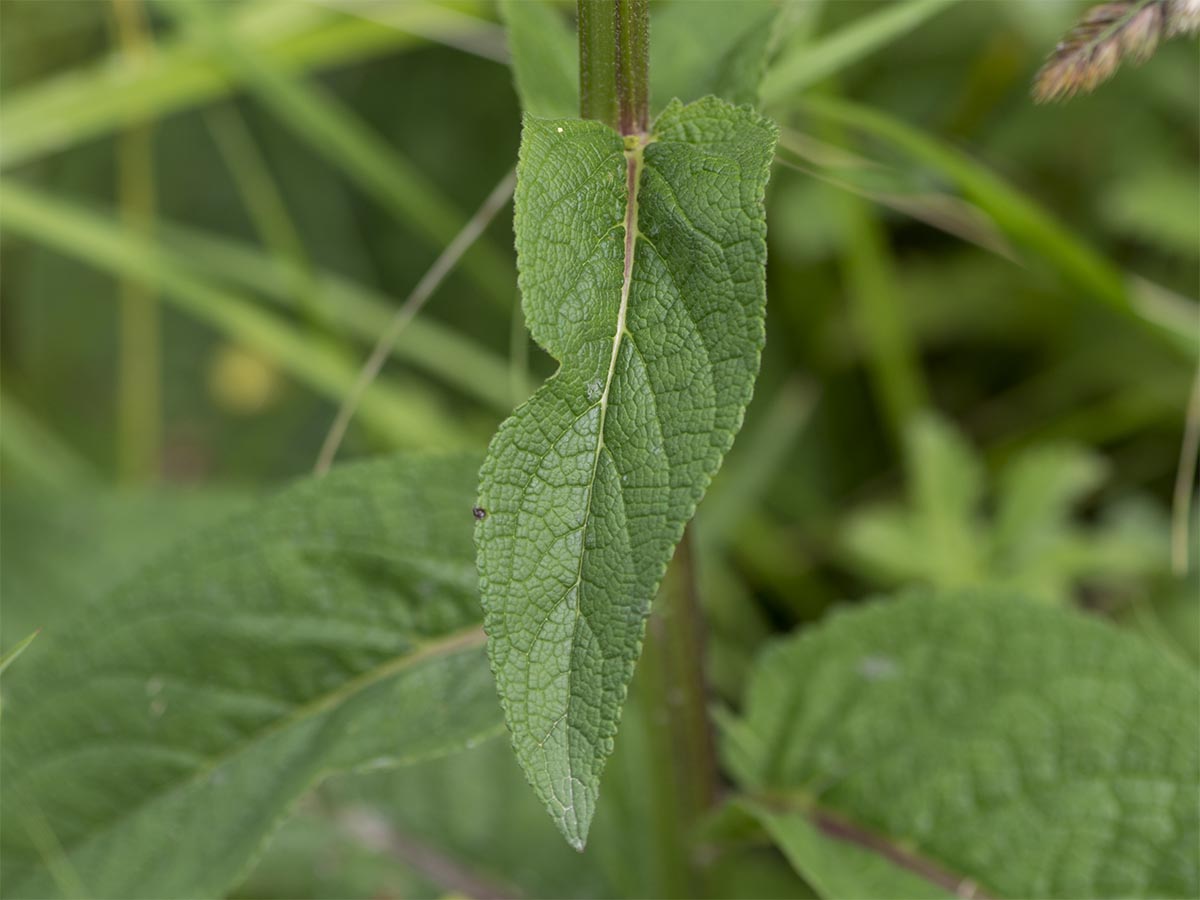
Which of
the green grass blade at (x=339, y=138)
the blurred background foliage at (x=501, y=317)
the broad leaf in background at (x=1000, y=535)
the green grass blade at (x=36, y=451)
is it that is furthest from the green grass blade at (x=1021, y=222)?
the green grass blade at (x=36, y=451)

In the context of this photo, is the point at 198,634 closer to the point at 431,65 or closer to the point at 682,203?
the point at 682,203

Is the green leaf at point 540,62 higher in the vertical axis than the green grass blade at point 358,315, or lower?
lower

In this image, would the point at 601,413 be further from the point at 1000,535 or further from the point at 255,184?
the point at 255,184

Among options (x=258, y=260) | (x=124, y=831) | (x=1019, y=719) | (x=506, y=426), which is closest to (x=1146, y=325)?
(x=1019, y=719)

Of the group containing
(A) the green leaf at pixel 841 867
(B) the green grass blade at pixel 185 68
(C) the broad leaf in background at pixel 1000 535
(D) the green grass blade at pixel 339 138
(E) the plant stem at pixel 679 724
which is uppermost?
(B) the green grass blade at pixel 185 68

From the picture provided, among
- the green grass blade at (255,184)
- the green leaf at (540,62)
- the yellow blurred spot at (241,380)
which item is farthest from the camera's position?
the yellow blurred spot at (241,380)

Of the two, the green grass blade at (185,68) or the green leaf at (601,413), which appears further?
the green grass blade at (185,68)

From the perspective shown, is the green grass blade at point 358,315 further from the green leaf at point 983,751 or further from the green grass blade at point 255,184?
the green leaf at point 983,751

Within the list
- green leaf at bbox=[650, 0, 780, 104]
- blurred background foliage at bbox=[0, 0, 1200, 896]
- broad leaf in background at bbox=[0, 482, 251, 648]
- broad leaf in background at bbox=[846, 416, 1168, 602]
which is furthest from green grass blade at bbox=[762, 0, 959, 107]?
broad leaf in background at bbox=[0, 482, 251, 648]
